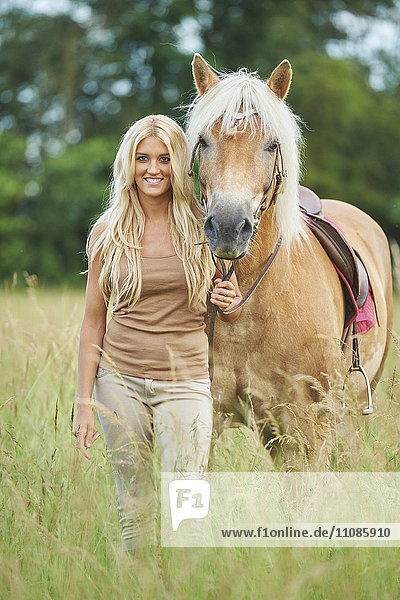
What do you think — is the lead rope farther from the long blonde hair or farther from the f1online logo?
the f1online logo

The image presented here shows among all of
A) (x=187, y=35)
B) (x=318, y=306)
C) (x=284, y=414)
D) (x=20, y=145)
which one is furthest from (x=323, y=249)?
(x=187, y=35)

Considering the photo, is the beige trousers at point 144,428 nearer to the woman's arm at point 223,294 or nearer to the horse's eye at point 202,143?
the woman's arm at point 223,294

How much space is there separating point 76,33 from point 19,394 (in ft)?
57.5

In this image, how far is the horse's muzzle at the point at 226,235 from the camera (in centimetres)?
241

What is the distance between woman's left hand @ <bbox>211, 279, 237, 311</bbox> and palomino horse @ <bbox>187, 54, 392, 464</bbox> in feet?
0.85

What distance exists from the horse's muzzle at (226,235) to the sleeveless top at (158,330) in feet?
0.63

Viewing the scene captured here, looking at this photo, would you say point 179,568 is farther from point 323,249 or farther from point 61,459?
point 323,249

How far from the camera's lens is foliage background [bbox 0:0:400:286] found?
741 inches

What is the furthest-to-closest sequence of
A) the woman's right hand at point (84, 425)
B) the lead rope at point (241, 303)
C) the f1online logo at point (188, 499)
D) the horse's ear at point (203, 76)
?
the horse's ear at point (203, 76)
the lead rope at point (241, 303)
the woman's right hand at point (84, 425)
the f1online logo at point (188, 499)

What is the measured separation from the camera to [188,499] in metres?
2.38

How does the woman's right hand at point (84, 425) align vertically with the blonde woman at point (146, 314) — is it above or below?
below

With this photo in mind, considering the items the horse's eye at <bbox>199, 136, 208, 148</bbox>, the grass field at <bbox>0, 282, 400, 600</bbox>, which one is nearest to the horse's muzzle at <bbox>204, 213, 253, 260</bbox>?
the horse's eye at <bbox>199, 136, 208, 148</bbox>

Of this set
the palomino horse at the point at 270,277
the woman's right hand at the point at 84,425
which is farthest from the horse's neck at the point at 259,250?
the woman's right hand at the point at 84,425

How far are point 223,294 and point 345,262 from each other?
1.10 m
